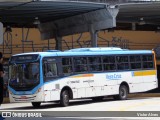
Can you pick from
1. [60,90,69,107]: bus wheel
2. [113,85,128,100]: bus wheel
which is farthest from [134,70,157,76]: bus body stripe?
[60,90,69,107]: bus wheel

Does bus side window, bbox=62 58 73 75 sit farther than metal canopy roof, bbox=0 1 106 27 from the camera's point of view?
No

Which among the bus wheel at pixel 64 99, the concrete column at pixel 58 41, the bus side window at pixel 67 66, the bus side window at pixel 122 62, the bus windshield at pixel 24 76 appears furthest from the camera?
the concrete column at pixel 58 41

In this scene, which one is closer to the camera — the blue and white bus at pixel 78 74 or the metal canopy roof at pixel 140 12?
the blue and white bus at pixel 78 74

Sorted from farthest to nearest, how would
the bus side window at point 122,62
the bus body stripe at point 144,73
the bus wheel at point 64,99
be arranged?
the bus body stripe at point 144,73 → the bus side window at point 122,62 → the bus wheel at point 64,99

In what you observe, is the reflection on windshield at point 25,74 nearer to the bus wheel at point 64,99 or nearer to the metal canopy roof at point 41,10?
the bus wheel at point 64,99

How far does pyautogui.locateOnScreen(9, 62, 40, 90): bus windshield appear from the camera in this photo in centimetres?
2553

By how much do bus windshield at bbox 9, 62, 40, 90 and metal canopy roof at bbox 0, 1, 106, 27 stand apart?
740 centimetres

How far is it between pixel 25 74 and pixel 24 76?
120mm

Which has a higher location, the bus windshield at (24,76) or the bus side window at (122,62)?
the bus side window at (122,62)

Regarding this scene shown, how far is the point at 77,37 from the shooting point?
163 ft

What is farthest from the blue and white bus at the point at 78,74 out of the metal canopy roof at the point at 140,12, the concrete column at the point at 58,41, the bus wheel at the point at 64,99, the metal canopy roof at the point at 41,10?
the concrete column at the point at 58,41

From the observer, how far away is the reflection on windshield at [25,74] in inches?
1006

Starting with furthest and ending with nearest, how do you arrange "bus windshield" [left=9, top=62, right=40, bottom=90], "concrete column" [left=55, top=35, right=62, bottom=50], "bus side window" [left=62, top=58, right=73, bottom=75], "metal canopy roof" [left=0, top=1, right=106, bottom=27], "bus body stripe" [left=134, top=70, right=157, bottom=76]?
1. "concrete column" [left=55, top=35, right=62, bottom=50]
2. "metal canopy roof" [left=0, top=1, right=106, bottom=27]
3. "bus body stripe" [left=134, top=70, right=157, bottom=76]
4. "bus side window" [left=62, top=58, right=73, bottom=75]
5. "bus windshield" [left=9, top=62, right=40, bottom=90]

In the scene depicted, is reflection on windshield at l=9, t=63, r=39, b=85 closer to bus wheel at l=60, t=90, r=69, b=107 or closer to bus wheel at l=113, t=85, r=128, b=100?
bus wheel at l=60, t=90, r=69, b=107
